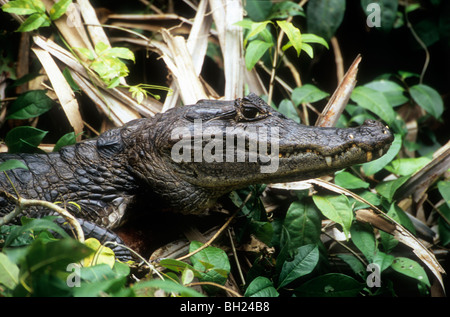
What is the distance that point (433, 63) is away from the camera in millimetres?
Result: 4504

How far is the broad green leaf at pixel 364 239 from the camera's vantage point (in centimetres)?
277

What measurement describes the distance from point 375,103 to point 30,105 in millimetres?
2661

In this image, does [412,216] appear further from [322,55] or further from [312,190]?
[322,55]

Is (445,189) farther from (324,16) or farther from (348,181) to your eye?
(324,16)

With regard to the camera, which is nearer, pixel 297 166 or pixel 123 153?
pixel 297 166

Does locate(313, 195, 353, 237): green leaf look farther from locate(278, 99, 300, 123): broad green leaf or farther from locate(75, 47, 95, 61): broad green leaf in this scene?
locate(75, 47, 95, 61): broad green leaf

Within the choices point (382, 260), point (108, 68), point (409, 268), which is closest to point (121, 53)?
point (108, 68)

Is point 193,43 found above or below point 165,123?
above

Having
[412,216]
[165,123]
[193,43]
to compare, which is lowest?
[412,216]

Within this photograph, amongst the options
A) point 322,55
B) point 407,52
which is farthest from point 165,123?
point 407,52

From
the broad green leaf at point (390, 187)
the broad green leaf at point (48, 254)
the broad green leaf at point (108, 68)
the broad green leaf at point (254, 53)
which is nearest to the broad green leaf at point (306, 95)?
the broad green leaf at point (254, 53)

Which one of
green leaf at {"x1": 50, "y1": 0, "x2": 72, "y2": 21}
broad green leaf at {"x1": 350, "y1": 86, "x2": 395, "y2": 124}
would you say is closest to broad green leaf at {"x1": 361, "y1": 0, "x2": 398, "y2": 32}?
broad green leaf at {"x1": 350, "y1": 86, "x2": 395, "y2": 124}
